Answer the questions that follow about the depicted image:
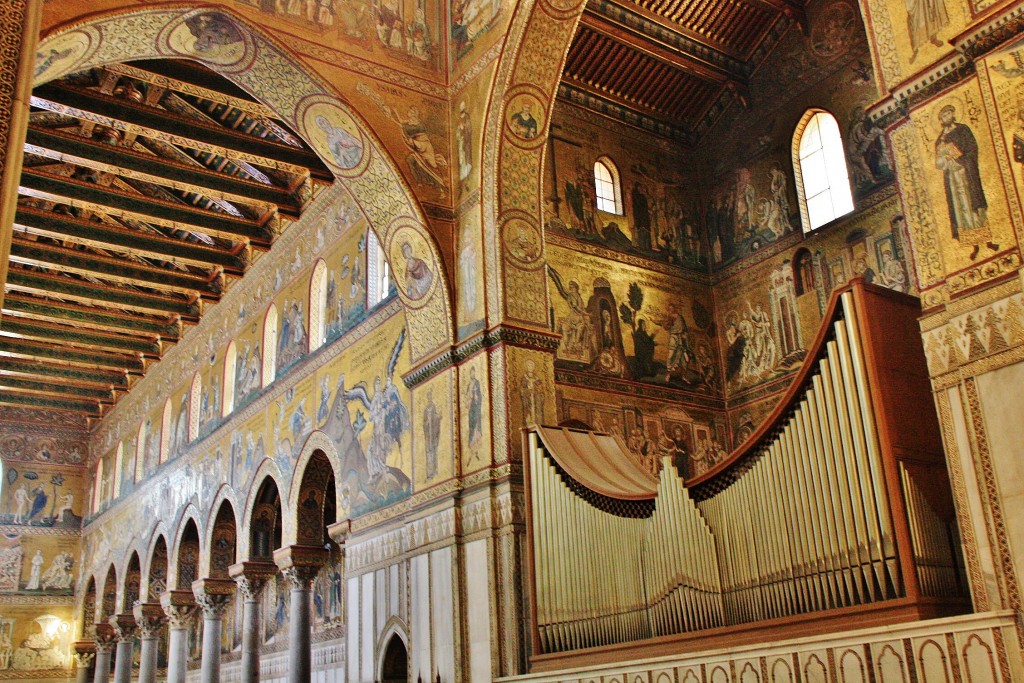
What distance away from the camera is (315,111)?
10562mm

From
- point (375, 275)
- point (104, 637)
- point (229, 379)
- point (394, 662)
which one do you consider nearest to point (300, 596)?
point (394, 662)

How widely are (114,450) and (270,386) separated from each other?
10.9m

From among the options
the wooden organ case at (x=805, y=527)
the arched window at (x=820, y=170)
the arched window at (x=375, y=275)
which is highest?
the arched window at (x=820, y=170)

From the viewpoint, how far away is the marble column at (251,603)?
16.2 metres

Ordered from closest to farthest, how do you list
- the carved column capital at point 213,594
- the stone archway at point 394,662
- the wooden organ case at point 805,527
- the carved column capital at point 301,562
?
1. the wooden organ case at point 805,527
2. the stone archway at point 394,662
3. the carved column capital at point 301,562
4. the carved column capital at point 213,594

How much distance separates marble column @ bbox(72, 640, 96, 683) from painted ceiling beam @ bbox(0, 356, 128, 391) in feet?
21.0

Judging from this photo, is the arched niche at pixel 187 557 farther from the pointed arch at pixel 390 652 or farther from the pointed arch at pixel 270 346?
the pointed arch at pixel 390 652

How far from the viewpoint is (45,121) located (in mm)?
14617

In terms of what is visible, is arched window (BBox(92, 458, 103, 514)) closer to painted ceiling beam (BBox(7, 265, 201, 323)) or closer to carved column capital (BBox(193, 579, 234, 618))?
painted ceiling beam (BBox(7, 265, 201, 323))

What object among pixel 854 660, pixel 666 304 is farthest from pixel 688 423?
pixel 854 660

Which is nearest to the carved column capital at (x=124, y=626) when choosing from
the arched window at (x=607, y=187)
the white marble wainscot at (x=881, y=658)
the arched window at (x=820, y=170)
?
the arched window at (x=607, y=187)

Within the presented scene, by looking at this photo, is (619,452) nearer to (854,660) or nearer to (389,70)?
(854,660)

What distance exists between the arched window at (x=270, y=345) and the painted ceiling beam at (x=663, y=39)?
24.4 feet

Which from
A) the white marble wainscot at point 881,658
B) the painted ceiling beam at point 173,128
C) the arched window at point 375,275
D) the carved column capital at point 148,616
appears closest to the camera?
the white marble wainscot at point 881,658
